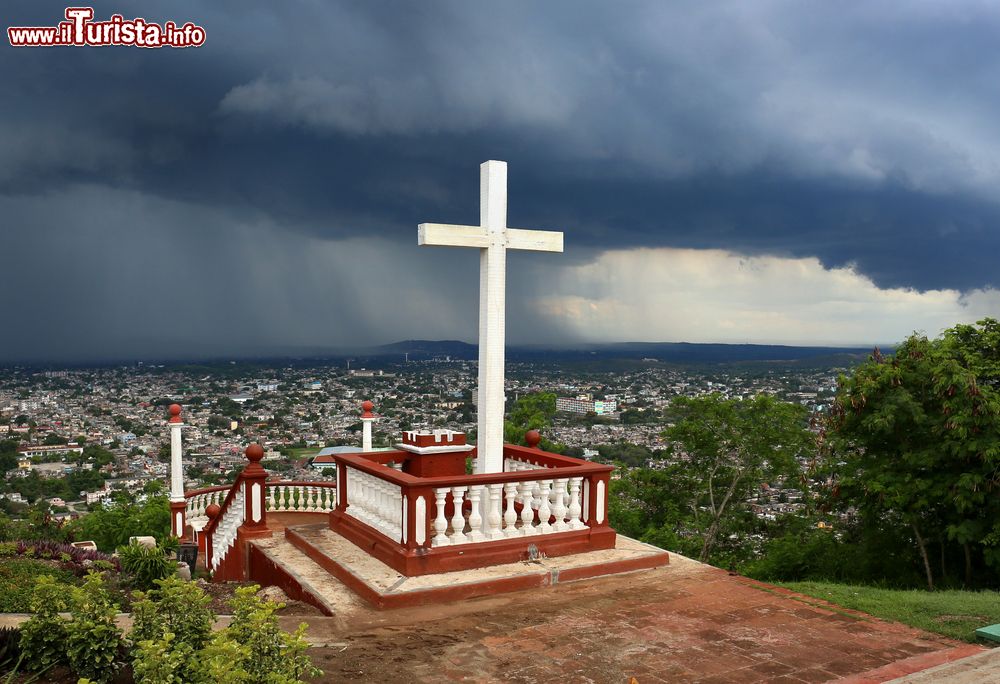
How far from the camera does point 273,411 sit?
40469 millimetres

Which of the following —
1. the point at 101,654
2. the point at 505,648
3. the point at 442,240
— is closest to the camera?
the point at 101,654

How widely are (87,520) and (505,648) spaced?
14.0 m

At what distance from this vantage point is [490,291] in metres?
8.11

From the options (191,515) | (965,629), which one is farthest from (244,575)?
(965,629)

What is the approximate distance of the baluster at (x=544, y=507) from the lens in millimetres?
7602

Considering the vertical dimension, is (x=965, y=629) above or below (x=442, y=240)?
below

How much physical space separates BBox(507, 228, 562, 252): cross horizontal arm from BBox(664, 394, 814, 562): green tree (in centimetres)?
1048

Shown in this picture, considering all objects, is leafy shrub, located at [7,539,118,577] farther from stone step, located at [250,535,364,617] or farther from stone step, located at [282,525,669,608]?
stone step, located at [282,525,669,608]

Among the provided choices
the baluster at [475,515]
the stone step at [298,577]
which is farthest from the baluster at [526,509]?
the stone step at [298,577]

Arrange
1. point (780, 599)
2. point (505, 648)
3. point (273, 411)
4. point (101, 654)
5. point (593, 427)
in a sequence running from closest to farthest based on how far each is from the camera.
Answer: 1. point (101, 654)
2. point (505, 648)
3. point (780, 599)
4. point (593, 427)
5. point (273, 411)

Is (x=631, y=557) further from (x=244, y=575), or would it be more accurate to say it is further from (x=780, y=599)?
(x=244, y=575)

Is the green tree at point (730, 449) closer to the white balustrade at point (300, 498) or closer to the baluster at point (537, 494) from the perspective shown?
the white balustrade at point (300, 498)

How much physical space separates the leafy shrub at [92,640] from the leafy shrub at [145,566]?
12.3ft

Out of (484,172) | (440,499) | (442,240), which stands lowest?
(440,499)
